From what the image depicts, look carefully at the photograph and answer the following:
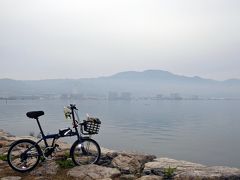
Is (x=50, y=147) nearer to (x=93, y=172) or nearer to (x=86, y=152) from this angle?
(x=86, y=152)

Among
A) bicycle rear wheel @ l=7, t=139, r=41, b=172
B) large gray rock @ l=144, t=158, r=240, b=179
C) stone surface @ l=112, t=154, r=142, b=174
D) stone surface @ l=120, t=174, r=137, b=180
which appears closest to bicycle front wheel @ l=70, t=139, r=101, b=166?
stone surface @ l=112, t=154, r=142, b=174

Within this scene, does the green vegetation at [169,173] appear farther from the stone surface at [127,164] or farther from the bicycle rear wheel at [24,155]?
the bicycle rear wheel at [24,155]

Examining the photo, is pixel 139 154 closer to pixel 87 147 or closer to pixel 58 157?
pixel 87 147

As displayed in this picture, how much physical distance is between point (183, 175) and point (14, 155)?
4529 mm

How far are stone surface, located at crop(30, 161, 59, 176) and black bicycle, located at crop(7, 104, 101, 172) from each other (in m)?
0.16

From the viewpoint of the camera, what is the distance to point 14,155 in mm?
8305

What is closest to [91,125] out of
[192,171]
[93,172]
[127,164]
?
[93,172]

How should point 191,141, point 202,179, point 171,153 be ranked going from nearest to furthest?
point 202,179, point 171,153, point 191,141

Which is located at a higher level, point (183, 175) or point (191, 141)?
point (183, 175)

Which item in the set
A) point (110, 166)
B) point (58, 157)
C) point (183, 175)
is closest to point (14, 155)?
point (58, 157)

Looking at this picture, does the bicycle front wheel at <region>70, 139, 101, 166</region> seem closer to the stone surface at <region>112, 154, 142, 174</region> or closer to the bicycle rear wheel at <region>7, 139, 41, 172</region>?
the stone surface at <region>112, 154, 142, 174</region>

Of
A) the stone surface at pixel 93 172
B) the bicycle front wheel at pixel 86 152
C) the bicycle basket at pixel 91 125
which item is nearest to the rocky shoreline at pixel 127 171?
the stone surface at pixel 93 172

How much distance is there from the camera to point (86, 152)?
8688mm

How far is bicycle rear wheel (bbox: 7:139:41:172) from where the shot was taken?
7.95 metres
